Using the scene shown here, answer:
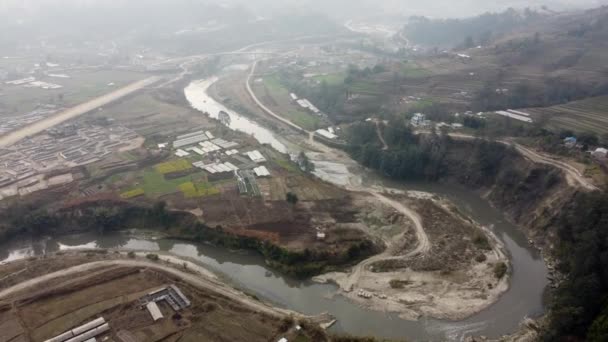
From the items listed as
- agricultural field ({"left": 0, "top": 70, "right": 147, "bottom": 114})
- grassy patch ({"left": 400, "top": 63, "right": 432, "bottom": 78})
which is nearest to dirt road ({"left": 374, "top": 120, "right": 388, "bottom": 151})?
grassy patch ({"left": 400, "top": 63, "right": 432, "bottom": 78})

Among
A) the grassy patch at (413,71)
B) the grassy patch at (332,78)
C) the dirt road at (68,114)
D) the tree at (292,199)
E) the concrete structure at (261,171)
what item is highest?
the grassy patch at (413,71)

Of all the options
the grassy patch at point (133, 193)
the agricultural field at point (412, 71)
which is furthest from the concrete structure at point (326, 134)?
the grassy patch at point (133, 193)

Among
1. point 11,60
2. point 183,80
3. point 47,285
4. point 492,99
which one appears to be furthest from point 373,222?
point 11,60

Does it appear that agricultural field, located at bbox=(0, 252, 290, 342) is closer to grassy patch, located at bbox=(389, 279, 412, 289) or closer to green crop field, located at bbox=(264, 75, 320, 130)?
grassy patch, located at bbox=(389, 279, 412, 289)

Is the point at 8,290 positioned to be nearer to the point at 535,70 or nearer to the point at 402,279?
the point at 402,279

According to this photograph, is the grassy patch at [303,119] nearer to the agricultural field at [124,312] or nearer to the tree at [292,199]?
the tree at [292,199]

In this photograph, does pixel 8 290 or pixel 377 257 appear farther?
pixel 377 257

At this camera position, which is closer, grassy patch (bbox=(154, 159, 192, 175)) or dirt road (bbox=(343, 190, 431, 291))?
dirt road (bbox=(343, 190, 431, 291))
